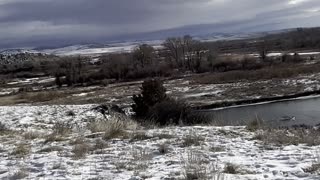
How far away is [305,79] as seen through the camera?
45.7m

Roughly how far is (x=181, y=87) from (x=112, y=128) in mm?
40648

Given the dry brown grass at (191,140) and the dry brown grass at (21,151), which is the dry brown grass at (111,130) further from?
the dry brown grass at (21,151)

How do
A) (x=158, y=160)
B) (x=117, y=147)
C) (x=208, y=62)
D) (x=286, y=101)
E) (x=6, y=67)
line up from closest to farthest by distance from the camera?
1. (x=158, y=160)
2. (x=117, y=147)
3. (x=286, y=101)
4. (x=208, y=62)
5. (x=6, y=67)

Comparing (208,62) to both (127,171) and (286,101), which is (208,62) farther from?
(127,171)

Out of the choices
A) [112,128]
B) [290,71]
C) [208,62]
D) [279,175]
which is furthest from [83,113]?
[208,62]

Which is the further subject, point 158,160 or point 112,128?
point 112,128

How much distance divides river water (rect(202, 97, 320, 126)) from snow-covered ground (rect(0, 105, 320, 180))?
48.6ft

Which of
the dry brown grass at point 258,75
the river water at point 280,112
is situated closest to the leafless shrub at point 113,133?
the river water at point 280,112

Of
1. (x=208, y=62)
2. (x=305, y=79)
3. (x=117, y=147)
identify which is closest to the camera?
(x=117, y=147)

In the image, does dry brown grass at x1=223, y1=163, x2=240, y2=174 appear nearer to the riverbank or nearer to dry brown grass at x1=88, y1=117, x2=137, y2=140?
dry brown grass at x1=88, y1=117, x2=137, y2=140

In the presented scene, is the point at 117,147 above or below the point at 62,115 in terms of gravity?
above

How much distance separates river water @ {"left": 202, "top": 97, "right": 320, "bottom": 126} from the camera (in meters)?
25.0

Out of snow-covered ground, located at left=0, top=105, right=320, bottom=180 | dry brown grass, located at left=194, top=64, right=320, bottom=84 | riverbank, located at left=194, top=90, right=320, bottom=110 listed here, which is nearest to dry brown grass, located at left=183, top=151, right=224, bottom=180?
snow-covered ground, located at left=0, top=105, right=320, bottom=180

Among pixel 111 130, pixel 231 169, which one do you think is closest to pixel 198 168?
pixel 231 169
